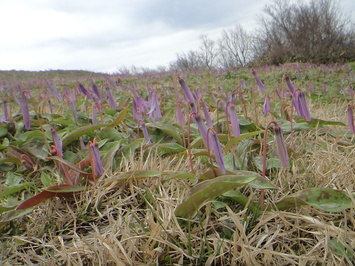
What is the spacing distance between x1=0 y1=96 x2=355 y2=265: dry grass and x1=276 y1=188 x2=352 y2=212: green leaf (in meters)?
0.04

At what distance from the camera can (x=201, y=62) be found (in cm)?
3475

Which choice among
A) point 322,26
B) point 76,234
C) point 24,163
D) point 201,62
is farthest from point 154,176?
point 201,62

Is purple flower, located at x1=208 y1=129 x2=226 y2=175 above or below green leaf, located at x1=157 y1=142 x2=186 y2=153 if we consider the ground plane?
above

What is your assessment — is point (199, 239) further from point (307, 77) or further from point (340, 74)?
point (340, 74)

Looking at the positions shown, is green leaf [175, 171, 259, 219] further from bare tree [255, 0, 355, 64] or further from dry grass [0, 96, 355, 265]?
bare tree [255, 0, 355, 64]

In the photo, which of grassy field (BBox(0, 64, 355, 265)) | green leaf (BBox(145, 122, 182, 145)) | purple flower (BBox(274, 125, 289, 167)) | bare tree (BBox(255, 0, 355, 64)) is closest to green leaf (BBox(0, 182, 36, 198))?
grassy field (BBox(0, 64, 355, 265))

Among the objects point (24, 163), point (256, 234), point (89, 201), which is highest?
point (24, 163)

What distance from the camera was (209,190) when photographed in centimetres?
115

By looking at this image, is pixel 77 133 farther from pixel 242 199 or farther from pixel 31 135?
pixel 242 199

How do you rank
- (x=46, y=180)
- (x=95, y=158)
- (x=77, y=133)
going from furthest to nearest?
1. (x=77, y=133)
2. (x=46, y=180)
3. (x=95, y=158)

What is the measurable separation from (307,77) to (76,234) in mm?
6134

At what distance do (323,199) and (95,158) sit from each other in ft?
2.96

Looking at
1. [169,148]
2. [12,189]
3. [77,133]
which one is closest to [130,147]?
[169,148]

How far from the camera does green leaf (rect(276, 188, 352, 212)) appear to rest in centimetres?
115
